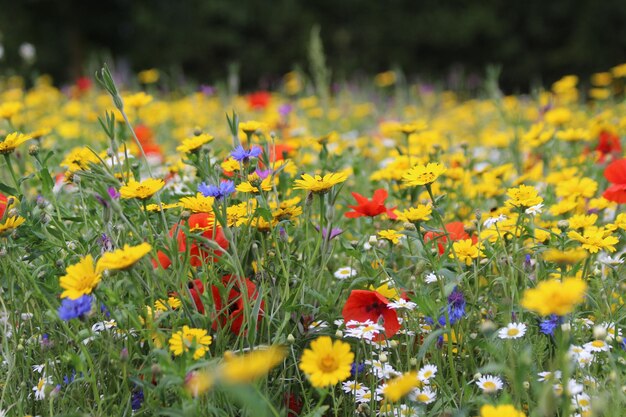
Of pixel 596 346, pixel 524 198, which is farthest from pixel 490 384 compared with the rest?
pixel 524 198

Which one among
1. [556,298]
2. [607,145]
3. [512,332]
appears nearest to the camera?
[556,298]

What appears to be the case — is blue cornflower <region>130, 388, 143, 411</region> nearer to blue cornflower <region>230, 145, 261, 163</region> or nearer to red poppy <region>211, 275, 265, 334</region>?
red poppy <region>211, 275, 265, 334</region>

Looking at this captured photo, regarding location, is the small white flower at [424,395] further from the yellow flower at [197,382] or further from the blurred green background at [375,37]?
the blurred green background at [375,37]

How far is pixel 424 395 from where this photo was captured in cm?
113

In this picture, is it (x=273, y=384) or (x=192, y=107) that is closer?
(x=273, y=384)

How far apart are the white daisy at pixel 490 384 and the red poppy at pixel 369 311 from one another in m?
0.20

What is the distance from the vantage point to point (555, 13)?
9.34m

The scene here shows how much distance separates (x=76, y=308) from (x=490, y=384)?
2.05ft

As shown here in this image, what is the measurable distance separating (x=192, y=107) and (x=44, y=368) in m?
3.23

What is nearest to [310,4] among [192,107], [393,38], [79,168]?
[393,38]

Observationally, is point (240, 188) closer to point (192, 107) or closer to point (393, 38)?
point (192, 107)

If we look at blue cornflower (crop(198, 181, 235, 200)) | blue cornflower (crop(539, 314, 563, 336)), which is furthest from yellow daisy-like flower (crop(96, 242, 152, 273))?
blue cornflower (crop(539, 314, 563, 336))

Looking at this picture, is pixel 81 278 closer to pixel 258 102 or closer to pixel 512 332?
pixel 512 332

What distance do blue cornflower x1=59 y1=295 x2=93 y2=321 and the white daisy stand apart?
0.59 m
